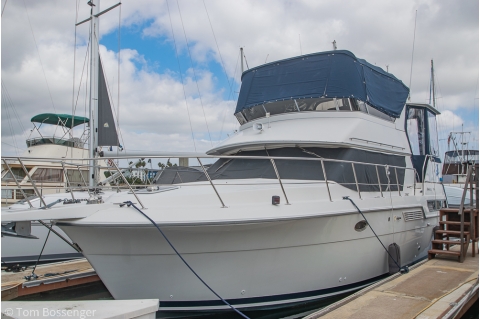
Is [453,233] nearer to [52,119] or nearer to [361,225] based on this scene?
[361,225]

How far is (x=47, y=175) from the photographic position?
47.6ft

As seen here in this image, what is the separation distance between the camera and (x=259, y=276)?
206 inches

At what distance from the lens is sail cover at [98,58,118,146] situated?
359 inches

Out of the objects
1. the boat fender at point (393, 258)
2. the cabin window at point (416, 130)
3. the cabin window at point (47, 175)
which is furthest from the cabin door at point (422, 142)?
the cabin window at point (47, 175)

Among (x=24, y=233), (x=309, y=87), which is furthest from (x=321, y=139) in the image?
(x=24, y=233)

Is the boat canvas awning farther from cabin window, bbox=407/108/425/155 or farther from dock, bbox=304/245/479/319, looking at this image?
dock, bbox=304/245/479/319

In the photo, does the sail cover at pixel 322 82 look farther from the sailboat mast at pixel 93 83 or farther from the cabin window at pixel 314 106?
the sailboat mast at pixel 93 83

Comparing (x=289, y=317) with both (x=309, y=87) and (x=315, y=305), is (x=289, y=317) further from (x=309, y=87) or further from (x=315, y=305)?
(x=309, y=87)

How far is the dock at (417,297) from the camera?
4484mm

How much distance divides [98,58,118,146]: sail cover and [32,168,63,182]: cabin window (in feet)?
20.7

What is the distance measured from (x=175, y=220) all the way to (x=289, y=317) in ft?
7.98

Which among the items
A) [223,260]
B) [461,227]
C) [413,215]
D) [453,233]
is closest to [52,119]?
[223,260]

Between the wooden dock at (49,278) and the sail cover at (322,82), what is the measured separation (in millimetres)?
4674

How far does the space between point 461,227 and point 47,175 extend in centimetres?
1344
